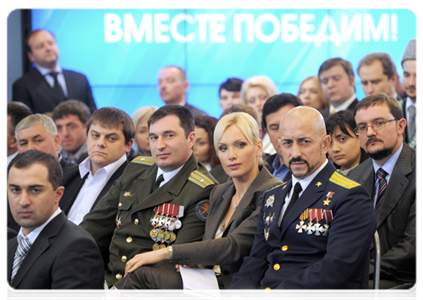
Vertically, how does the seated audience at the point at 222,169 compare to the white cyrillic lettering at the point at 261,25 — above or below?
below

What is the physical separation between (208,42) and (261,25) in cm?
81

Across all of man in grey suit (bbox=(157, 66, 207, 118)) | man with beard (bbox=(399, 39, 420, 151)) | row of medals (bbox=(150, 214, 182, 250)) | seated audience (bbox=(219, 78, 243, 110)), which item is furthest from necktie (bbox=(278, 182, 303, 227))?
man in grey suit (bbox=(157, 66, 207, 118))

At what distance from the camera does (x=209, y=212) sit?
3186 mm

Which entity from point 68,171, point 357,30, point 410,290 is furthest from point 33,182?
point 357,30

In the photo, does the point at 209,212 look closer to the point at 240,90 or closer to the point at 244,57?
the point at 240,90

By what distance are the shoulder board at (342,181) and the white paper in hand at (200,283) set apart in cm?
87

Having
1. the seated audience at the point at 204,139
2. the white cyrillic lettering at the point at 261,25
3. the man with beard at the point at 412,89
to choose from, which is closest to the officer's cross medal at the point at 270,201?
the seated audience at the point at 204,139

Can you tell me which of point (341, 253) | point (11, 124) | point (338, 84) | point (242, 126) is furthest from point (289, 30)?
point (341, 253)

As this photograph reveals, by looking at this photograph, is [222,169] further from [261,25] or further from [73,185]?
[261,25]

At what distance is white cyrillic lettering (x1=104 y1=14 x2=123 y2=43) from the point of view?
7836 millimetres

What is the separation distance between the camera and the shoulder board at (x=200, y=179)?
333 centimetres

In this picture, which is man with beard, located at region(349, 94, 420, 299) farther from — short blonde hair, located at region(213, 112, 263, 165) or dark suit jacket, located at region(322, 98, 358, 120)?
dark suit jacket, located at region(322, 98, 358, 120)

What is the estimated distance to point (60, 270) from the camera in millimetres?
2484

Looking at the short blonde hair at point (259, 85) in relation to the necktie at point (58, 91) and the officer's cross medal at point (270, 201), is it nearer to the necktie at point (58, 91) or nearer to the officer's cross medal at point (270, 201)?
the necktie at point (58, 91)
